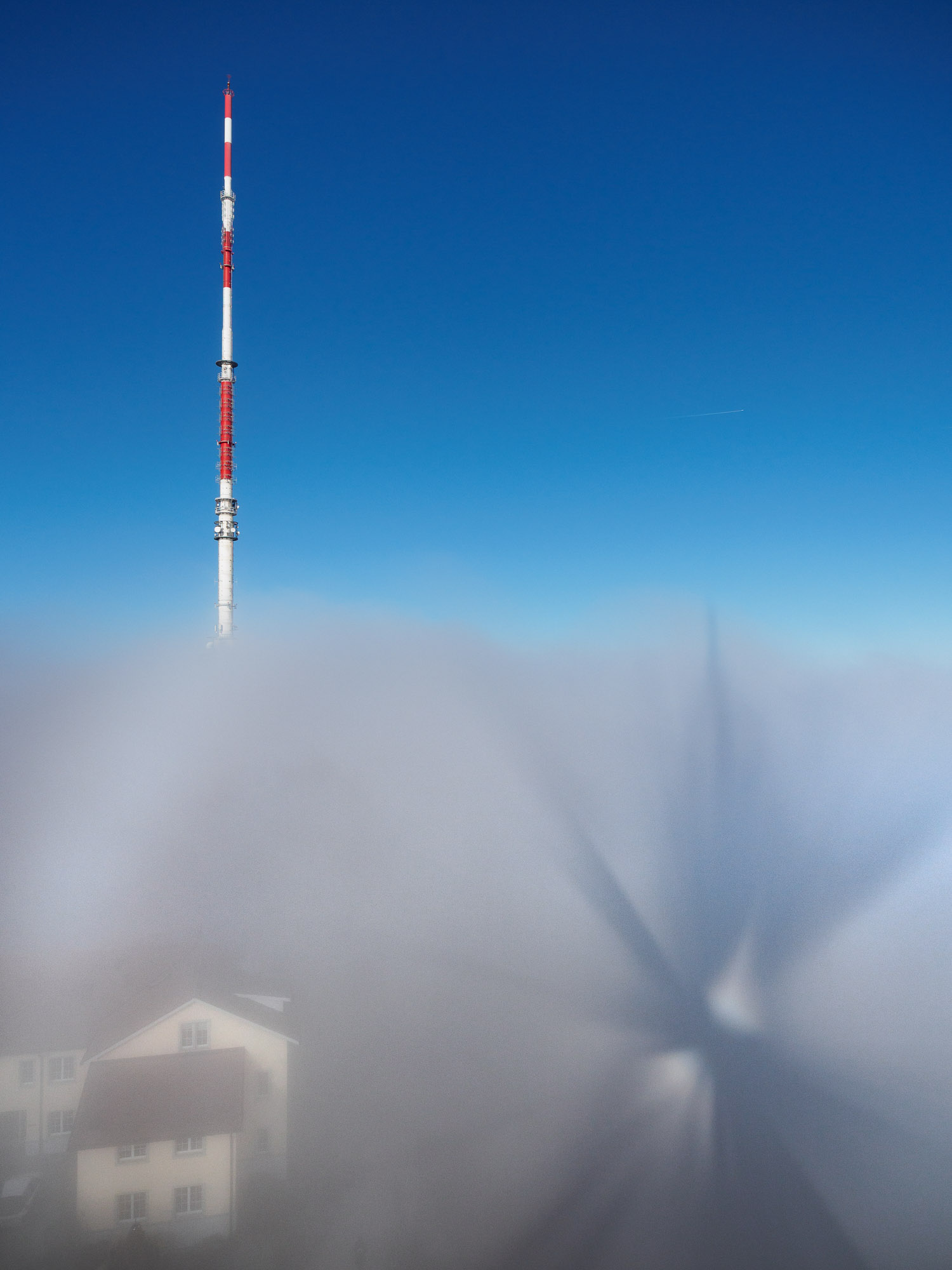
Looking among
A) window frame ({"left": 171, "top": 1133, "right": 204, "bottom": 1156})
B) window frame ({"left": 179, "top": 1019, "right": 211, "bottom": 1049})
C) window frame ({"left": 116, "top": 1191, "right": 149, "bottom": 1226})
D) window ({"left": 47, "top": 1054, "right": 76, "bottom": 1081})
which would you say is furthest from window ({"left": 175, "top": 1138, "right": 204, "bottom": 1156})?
window ({"left": 47, "top": 1054, "right": 76, "bottom": 1081})

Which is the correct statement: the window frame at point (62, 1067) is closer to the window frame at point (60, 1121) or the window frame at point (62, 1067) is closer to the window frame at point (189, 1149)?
the window frame at point (60, 1121)

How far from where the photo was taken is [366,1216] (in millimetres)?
3562

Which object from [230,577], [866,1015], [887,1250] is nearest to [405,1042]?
[887,1250]

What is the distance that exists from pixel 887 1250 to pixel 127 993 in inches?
217

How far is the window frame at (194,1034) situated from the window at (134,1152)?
0.48 meters

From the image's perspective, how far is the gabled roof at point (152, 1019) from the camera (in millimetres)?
3570

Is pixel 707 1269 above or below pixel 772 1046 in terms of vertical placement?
below

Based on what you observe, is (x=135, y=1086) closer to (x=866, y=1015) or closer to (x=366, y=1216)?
(x=366, y=1216)

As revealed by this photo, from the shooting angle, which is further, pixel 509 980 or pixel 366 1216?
pixel 509 980

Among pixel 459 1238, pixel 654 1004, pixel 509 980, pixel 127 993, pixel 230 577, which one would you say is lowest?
pixel 459 1238

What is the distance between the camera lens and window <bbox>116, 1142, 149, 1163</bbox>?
3238 mm

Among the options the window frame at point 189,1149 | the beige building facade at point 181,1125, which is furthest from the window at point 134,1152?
the window frame at point 189,1149

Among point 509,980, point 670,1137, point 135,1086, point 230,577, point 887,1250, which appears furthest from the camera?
point 230,577

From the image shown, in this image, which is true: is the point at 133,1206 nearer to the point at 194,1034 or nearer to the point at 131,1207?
the point at 131,1207
